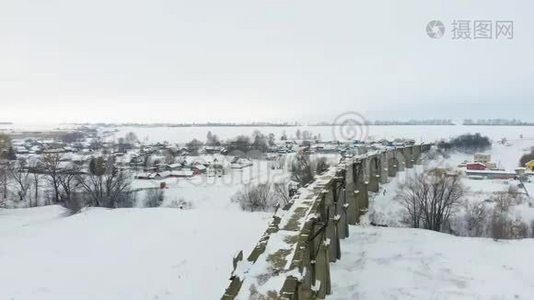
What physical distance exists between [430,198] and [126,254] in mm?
20111

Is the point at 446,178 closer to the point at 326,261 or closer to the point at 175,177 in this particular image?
the point at 326,261

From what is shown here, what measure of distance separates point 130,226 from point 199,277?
27.9 ft

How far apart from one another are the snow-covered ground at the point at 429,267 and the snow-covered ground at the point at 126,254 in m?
4.38

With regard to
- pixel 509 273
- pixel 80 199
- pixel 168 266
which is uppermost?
pixel 509 273

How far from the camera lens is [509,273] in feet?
33.9

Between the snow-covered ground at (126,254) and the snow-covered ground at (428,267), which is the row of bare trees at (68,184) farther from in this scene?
the snow-covered ground at (428,267)

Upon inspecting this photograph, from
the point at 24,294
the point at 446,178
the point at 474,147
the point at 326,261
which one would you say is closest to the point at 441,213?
the point at 446,178

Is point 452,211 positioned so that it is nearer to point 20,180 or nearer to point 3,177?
point 3,177

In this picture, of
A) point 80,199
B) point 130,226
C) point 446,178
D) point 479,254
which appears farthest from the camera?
point 80,199

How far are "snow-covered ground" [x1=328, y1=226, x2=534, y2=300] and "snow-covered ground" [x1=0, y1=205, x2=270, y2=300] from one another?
4.38m

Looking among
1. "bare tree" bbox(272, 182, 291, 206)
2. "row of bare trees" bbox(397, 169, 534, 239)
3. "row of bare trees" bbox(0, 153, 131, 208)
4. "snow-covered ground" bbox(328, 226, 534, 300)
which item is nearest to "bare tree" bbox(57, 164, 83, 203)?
"row of bare trees" bbox(0, 153, 131, 208)

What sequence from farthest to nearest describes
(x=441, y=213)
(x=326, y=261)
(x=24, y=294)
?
(x=441, y=213) < (x=24, y=294) < (x=326, y=261)

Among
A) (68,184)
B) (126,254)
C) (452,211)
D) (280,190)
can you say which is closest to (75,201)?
(68,184)

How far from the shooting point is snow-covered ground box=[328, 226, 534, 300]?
9336 millimetres
